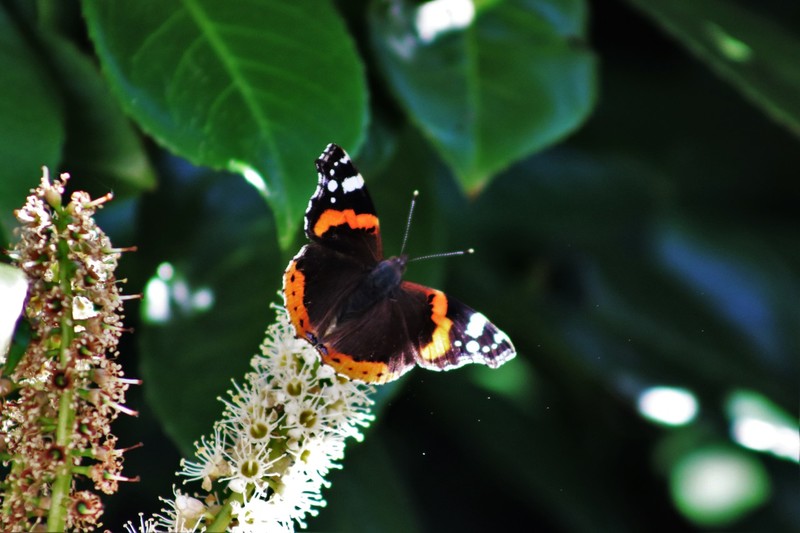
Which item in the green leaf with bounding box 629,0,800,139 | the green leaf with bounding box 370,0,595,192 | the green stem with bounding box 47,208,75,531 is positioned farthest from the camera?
the green leaf with bounding box 629,0,800,139

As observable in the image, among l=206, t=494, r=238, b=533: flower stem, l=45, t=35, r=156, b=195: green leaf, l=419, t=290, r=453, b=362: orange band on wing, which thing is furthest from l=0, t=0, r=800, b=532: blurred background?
l=206, t=494, r=238, b=533: flower stem

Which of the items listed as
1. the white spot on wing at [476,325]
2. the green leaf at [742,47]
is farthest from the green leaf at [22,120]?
the green leaf at [742,47]

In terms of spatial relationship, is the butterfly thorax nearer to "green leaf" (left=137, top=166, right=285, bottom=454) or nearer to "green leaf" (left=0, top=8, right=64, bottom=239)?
"green leaf" (left=137, top=166, right=285, bottom=454)

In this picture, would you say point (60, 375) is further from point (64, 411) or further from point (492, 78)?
point (492, 78)

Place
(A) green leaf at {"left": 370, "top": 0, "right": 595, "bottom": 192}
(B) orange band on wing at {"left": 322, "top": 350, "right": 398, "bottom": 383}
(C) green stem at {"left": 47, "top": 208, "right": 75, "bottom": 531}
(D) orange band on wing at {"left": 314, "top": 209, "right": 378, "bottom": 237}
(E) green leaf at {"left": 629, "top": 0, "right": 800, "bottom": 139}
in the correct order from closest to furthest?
(C) green stem at {"left": 47, "top": 208, "right": 75, "bottom": 531} < (B) orange band on wing at {"left": 322, "top": 350, "right": 398, "bottom": 383} < (D) orange band on wing at {"left": 314, "top": 209, "right": 378, "bottom": 237} < (A) green leaf at {"left": 370, "top": 0, "right": 595, "bottom": 192} < (E) green leaf at {"left": 629, "top": 0, "right": 800, "bottom": 139}

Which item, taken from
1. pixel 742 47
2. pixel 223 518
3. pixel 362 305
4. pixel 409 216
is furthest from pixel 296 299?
pixel 742 47

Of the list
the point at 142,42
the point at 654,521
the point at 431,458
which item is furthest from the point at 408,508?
the point at 142,42

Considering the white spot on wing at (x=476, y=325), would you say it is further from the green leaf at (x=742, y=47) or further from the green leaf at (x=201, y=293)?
the green leaf at (x=742, y=47)
